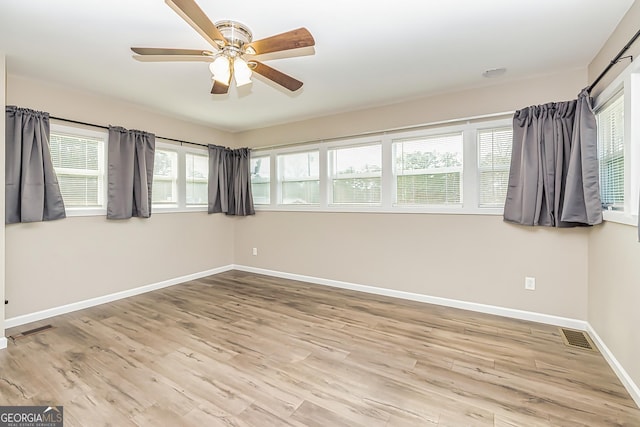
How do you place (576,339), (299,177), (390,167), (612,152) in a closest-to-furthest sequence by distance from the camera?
1. (612,152)
2. (576,339)
3. (390,167)
4. (299,177)

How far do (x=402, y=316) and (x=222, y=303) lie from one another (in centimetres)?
Answer: 217

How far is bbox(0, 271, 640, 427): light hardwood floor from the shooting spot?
5.93ft

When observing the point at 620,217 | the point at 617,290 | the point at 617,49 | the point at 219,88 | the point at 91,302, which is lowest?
the point at 91,302

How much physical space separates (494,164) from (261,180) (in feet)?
11.7

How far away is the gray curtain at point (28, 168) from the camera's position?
9.68 ft

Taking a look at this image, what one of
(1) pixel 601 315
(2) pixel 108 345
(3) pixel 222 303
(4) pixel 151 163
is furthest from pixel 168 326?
A: (1) pixel 601 315

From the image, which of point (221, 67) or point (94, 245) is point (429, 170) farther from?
point (94, 245)

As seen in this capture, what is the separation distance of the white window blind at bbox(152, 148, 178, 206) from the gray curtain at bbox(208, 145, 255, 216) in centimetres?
57

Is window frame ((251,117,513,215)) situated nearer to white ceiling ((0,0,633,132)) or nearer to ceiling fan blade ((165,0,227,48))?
white ceiling ((0,0,633,132))

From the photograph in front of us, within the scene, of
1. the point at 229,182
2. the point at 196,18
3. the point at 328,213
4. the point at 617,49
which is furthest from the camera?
the point at 229,182

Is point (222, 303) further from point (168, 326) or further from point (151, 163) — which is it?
point (151, 163)

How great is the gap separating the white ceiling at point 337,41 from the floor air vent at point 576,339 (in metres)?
2.53

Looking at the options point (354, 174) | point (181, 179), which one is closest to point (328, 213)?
point (354, 174)

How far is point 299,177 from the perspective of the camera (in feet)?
16.1
